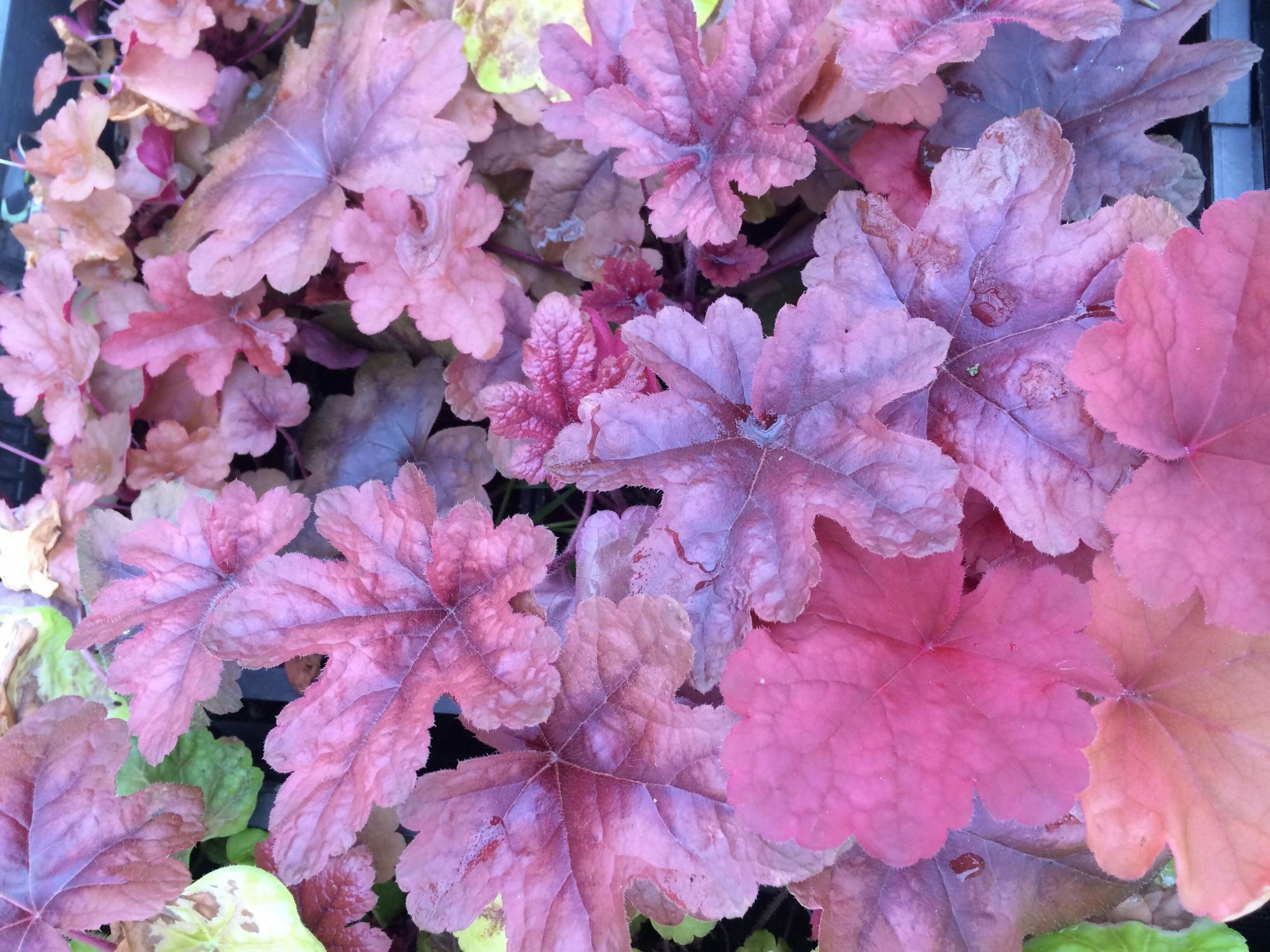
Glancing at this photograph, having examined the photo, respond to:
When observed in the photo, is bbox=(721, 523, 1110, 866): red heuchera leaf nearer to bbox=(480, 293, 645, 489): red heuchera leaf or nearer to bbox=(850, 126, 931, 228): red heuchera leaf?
bbox=(480, 293, 645, 489): red heuchera leaf

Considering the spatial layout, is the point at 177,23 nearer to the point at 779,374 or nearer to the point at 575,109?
the point at 575,109

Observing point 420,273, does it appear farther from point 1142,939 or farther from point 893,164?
point 1142,939

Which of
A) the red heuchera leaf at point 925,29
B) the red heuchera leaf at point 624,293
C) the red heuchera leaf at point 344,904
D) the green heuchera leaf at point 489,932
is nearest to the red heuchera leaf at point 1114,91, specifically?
the red heuchera leaf at point 925,29

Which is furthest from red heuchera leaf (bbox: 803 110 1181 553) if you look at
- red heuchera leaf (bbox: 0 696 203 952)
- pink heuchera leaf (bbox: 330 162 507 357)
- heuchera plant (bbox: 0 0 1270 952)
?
red heuchera leaf (bbox: 0 696 203 952)

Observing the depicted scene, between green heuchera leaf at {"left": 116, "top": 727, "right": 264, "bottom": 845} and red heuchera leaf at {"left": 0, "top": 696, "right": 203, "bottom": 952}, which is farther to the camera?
green heuchera leaf at {"left": 116, "top": 727, "right": 264, "bottom": 845}

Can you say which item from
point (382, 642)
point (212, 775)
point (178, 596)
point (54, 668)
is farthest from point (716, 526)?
point (54, 668)

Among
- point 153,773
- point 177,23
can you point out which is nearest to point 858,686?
point 153,773
